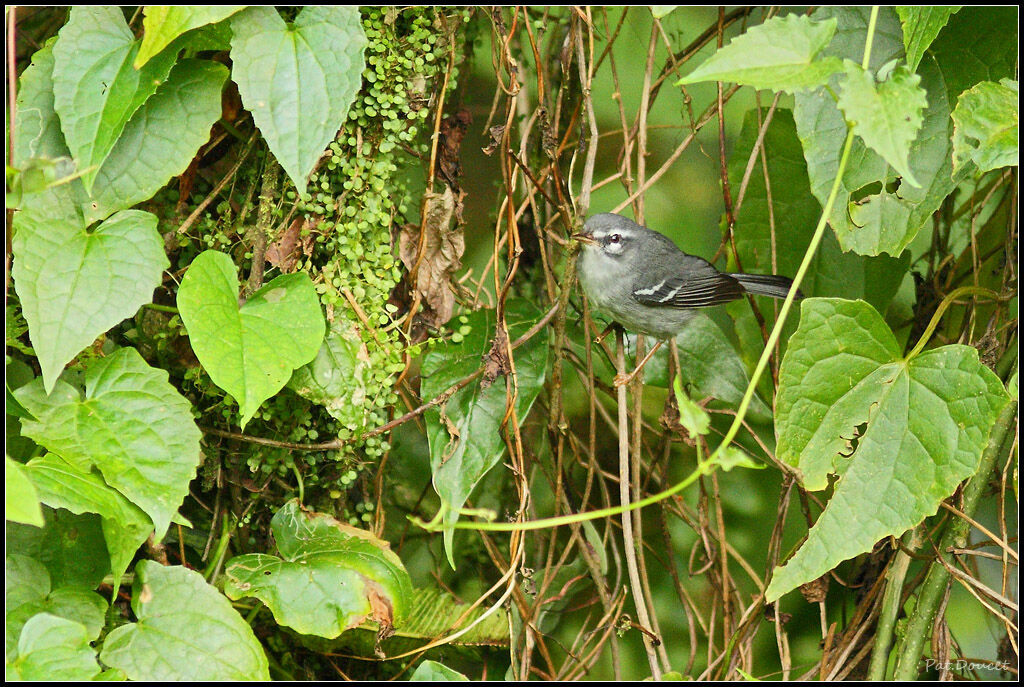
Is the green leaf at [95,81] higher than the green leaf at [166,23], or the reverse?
the green leaf at [166,23]

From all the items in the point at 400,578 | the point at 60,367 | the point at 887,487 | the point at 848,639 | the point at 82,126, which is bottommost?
the point at 848,639

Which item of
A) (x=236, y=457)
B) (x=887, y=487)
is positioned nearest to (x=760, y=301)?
(x=887, y=487)

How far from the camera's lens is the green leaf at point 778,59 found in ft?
4.54

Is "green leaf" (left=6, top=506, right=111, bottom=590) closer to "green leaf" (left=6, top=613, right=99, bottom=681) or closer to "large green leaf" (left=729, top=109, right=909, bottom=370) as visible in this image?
"green leaf" (left=6, top=613, right=99, bottom=681)

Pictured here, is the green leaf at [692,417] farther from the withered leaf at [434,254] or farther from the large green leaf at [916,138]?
the withered leaf at [434,254]

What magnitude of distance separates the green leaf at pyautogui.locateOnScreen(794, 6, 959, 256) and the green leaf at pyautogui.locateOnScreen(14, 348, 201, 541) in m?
1.42

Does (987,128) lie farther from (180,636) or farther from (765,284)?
(180,636)

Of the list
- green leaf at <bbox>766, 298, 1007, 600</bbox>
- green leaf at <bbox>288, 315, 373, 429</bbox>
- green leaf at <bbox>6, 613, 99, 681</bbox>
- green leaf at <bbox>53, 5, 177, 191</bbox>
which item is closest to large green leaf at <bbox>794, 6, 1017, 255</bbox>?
green leaf at <bbox>766, 298, 1007, 600</bbox>

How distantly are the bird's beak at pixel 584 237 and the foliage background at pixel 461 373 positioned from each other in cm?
4

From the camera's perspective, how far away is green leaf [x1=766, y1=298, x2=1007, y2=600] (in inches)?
64.5

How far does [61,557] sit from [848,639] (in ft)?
6.22

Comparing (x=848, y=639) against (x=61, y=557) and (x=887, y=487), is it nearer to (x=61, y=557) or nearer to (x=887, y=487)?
(x=887, y=487)

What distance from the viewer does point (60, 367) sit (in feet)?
4.96

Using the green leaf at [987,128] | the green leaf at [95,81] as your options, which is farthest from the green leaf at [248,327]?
the green leaf at [987,128]
